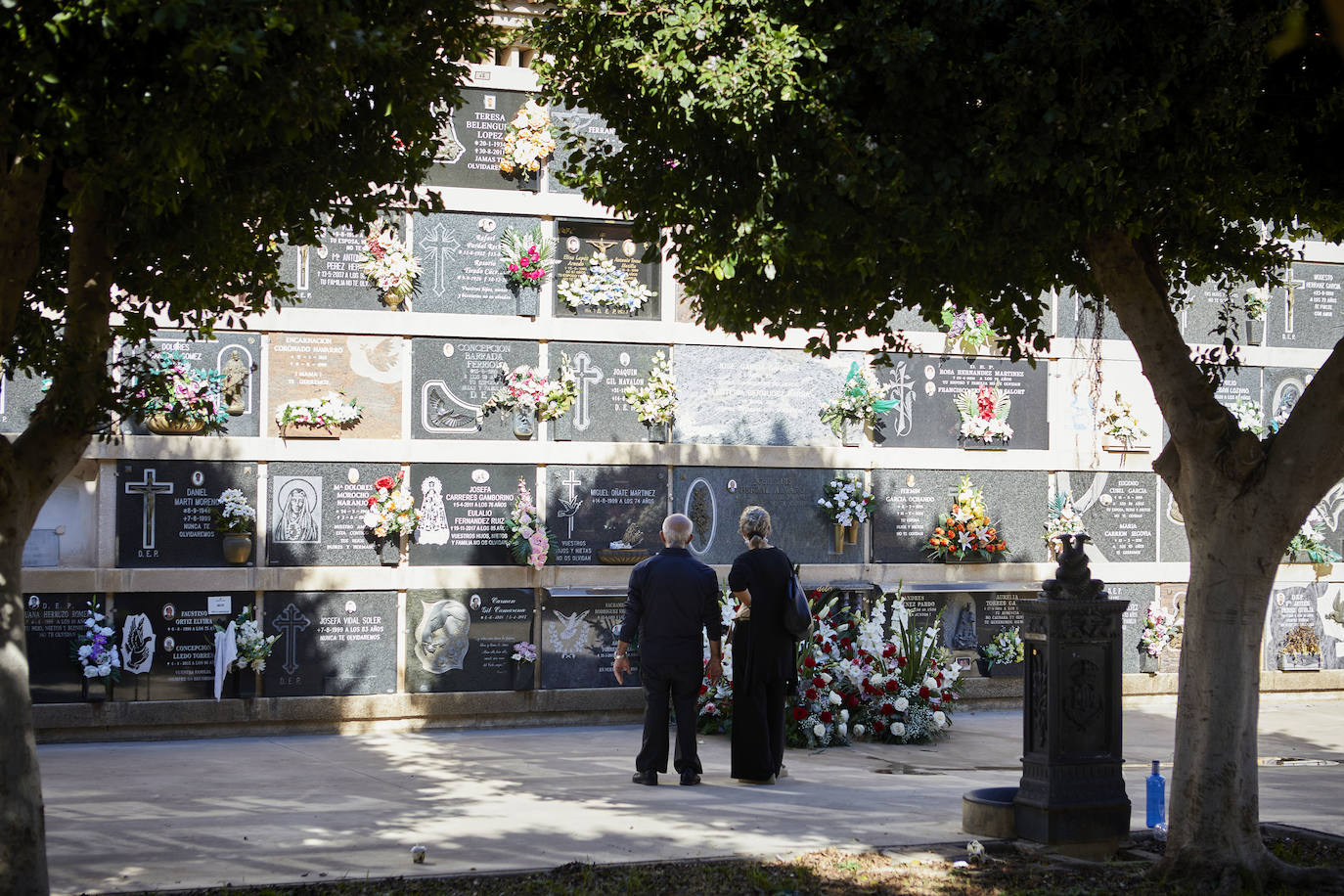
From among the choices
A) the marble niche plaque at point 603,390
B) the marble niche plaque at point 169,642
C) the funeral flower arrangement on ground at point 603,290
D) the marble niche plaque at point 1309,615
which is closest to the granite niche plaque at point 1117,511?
the marble niche plaque at point 1309,615

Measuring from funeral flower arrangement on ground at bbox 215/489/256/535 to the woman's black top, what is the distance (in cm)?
400

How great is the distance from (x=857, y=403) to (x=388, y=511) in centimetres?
388

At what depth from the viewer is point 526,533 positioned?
10305mm

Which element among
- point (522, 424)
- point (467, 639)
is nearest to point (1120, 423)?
point (522, 424)

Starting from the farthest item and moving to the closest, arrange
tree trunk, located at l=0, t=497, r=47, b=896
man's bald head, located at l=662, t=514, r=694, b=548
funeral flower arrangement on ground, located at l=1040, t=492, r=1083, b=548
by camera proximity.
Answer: funeral flower arrangement on ground, located at l=1040, t=492, r=1083, b=548 → man's bald head, located at l=662, t=514, r=694, b=548 → tree trunk, located at l=0, t=497, r=47, b=896

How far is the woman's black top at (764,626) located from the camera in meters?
7.65

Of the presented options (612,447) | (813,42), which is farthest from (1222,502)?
(612,447)

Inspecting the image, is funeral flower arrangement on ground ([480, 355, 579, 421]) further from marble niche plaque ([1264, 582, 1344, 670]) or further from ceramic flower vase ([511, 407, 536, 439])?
marble niche plaque ([1264, 582, 1344, 670])

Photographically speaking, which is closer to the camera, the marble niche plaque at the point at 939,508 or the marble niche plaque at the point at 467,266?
the marble niche plaque at the point at 467,266

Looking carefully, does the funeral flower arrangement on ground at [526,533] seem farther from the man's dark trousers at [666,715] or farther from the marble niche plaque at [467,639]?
the man's dark trousers at [666,715]

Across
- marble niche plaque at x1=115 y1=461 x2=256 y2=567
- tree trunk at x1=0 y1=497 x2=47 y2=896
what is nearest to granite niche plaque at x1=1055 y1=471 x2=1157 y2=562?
marble niche plaque at x1=115 y1=461 x2=256 y2=567

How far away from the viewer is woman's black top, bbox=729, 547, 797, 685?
301 inches

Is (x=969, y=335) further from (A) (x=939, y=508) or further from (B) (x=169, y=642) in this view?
(B) (x=169, y=642)

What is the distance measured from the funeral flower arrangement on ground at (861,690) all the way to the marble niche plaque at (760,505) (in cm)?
97
